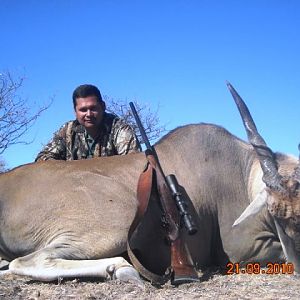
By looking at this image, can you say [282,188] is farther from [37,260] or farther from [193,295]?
[37,260]

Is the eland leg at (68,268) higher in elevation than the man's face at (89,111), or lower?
lower

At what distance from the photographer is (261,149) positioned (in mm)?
3984

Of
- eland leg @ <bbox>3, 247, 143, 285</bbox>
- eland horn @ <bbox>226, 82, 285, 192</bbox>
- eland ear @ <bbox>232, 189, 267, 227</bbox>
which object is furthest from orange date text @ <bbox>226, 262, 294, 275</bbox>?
eland leg @ <bbox>3, 247, 143, 285</bbox>

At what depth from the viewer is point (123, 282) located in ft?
10.6

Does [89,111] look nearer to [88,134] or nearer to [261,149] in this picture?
[88,134]

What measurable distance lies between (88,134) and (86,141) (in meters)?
0.08

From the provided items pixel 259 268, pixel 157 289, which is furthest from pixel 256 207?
pixel 157 289

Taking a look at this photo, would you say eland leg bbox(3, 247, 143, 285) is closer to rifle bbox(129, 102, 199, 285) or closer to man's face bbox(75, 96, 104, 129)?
rifle bbox(129, 102, 199, 285)

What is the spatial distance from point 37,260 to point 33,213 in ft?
1.67

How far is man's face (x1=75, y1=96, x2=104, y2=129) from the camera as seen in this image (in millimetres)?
5375

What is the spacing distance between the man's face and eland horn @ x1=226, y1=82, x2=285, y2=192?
5.51 ft

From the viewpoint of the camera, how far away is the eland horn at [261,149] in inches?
144

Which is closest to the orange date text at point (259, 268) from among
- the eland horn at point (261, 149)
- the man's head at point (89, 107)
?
the eland horn at point (261, 149)

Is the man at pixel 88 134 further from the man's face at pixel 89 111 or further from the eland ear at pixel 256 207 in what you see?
the eland ear at pixel 256 207
